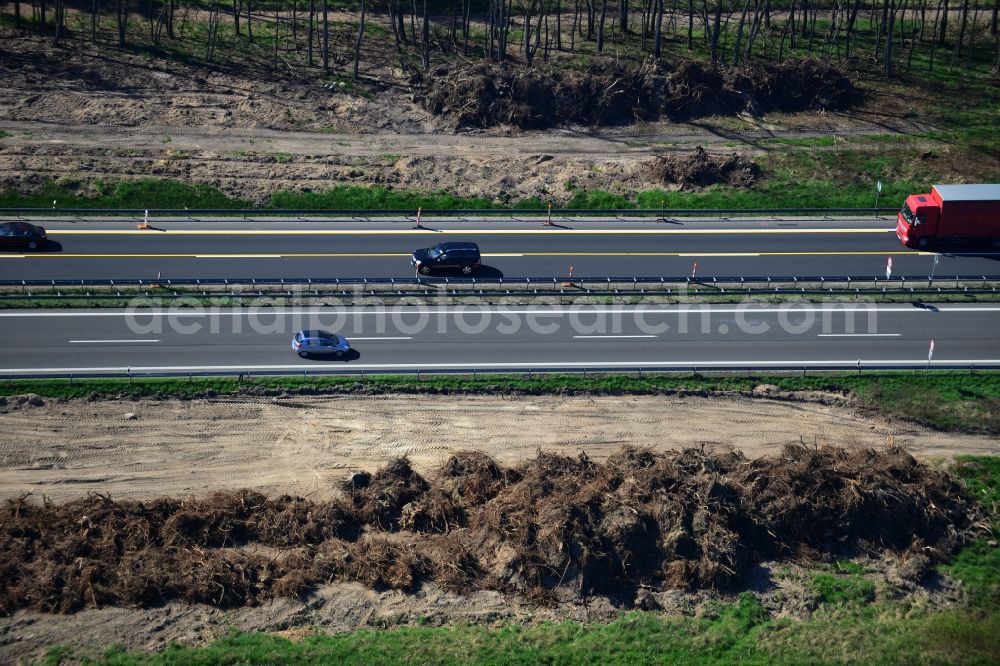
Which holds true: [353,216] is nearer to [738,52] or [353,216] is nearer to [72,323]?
[72,323]

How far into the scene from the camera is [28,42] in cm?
5712

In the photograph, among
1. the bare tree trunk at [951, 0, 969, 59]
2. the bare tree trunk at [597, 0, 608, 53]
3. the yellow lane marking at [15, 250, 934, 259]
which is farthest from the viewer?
the bare tree trunk at [951, 0, 969, 59]

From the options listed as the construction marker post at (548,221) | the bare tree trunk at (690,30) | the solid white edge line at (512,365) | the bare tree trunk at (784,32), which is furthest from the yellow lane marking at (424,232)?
the bare tree trunk at (690,30)

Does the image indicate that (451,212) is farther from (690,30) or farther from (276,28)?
(690,30)

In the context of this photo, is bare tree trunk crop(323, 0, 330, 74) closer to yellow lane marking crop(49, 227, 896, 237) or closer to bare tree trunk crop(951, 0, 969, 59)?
yellow lane marking crop(49, 227, 896, 237)

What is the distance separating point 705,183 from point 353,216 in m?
17.0

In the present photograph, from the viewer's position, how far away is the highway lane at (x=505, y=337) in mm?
36438

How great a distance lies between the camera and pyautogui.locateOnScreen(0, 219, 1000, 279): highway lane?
42.7 meters

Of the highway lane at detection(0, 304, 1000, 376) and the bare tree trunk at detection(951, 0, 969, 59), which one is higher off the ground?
the bare tree trunk at detection(951, 0, 969, 59)

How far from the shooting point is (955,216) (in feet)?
146

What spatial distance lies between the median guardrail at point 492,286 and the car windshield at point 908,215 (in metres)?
3.59

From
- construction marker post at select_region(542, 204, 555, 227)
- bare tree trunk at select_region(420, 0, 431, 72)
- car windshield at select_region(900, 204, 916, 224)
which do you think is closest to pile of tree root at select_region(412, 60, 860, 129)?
bare tree trunk at select_region(420, 0, 431, 72)

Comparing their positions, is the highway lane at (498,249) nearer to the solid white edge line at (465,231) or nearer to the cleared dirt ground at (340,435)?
the solid white edge line at (465,231)

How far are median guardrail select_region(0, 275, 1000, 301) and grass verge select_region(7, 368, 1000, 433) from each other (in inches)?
243
